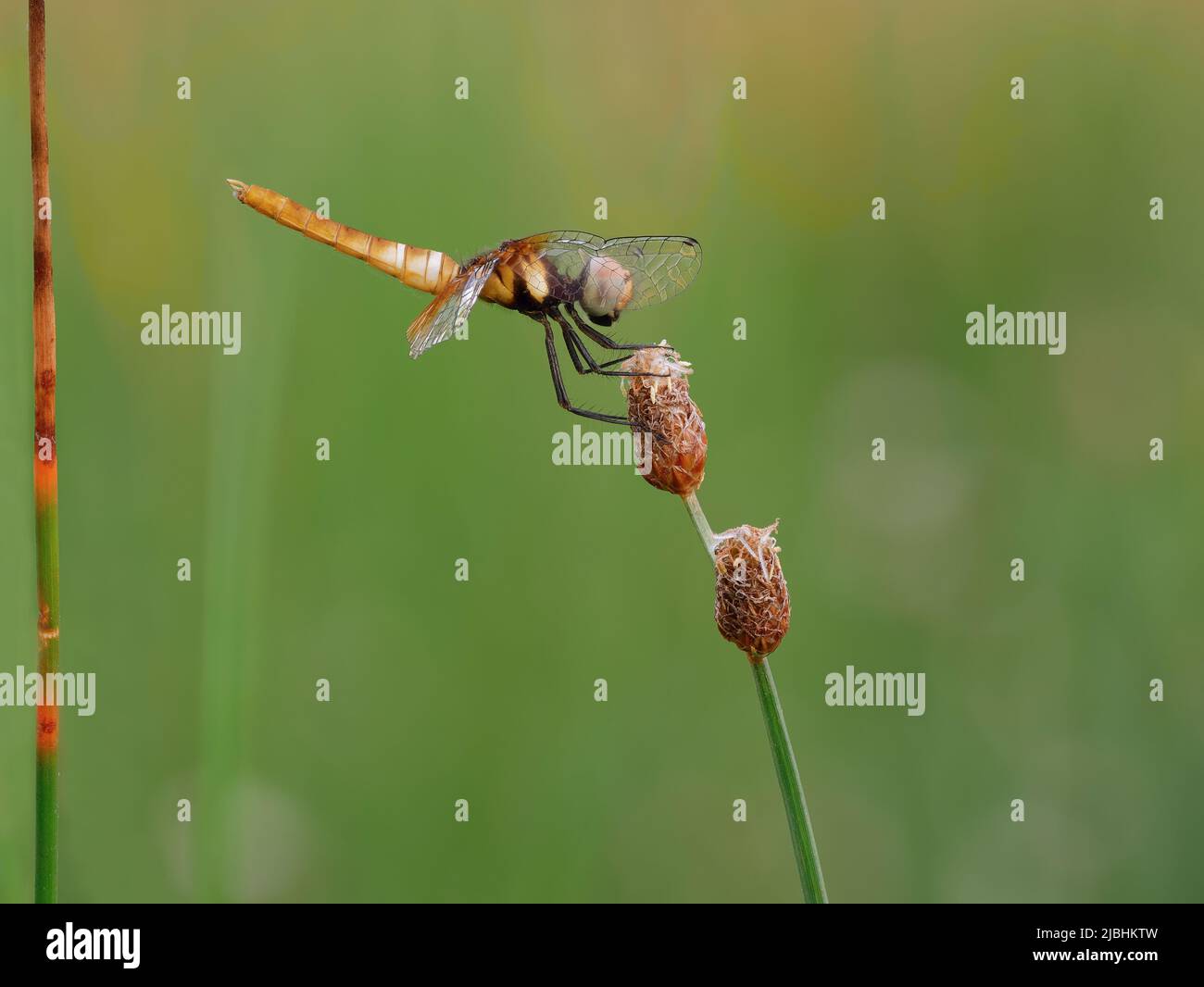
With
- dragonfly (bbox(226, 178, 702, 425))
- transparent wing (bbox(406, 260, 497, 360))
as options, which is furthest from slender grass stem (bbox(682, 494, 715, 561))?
transparent wing (bbox(406, 260, 497, 360))

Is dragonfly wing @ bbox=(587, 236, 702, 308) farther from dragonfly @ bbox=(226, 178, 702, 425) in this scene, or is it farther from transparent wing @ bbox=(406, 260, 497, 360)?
transparent wing @ bbox=(406, 260, 497, 360)

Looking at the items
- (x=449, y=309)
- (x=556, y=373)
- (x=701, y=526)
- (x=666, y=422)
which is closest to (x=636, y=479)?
(x=556, y=373)

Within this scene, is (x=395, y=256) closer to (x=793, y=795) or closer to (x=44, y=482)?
(x=44, y=482)

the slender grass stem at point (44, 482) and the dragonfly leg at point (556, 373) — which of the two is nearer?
the slender grass stem at point (44, 482)

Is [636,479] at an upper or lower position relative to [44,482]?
upper

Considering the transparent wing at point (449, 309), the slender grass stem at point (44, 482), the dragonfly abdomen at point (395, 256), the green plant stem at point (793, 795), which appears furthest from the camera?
the dragonfly abdomen at point (395, 256)

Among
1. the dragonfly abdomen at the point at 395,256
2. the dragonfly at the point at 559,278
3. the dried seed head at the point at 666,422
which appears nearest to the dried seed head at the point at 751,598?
the dried seed head at the point at 666,422

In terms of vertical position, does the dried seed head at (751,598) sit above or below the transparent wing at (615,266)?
below

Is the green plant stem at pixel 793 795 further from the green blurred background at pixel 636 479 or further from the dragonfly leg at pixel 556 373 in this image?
the green blurred background at pixel 636 479
